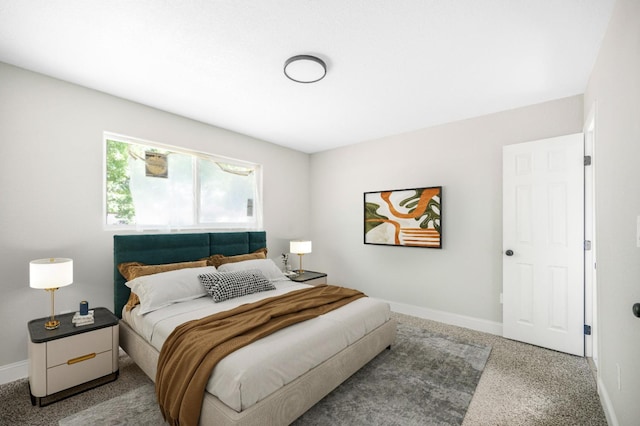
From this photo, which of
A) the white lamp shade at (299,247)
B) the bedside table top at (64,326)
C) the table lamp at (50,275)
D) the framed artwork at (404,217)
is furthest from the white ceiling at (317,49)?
the bedside table top at (64,326)

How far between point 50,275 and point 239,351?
1.67m

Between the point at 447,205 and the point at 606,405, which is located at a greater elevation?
the point at 447,205

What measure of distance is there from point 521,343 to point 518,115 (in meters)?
2.54

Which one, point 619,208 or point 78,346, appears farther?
point 78,346

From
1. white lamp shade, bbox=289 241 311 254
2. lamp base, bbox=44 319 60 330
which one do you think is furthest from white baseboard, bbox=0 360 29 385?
white lamp shade, bbox=289 241 311 254

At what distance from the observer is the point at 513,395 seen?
2.20 meters

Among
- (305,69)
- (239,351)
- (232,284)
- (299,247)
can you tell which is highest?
(305,69)

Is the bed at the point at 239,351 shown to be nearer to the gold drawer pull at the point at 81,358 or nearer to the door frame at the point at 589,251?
the gold drawer pull at the point at 81,358

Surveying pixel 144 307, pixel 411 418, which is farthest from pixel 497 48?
pixel 144 307

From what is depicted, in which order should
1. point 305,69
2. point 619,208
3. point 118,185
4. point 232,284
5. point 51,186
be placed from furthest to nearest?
point 118,185, point 232,284, point 51,186, point 305,69, point 619,208

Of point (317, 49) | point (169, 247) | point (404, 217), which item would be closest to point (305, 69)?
point (317, 49)

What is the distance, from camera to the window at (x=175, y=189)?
307cm

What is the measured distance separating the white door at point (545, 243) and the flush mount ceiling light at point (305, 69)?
7.59 ft

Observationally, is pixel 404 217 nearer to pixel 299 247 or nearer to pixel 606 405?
pixel 299 247
